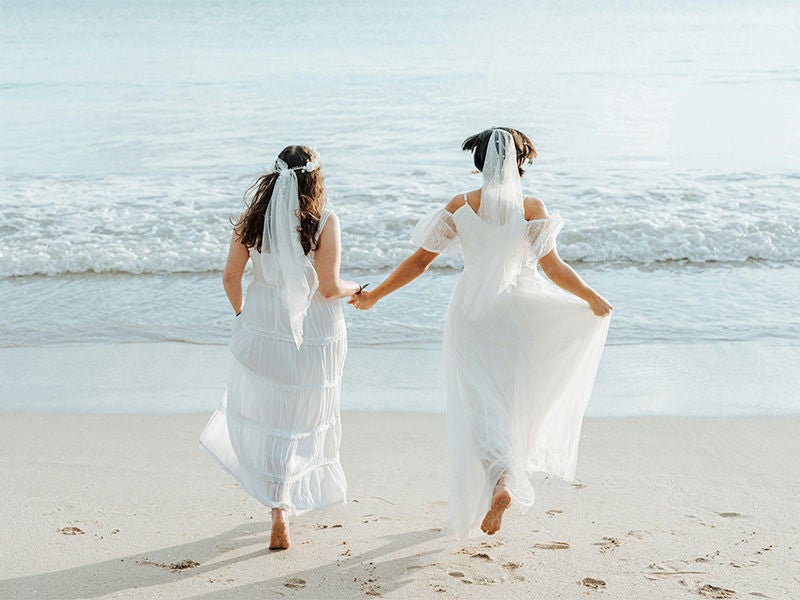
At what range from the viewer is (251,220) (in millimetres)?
3818

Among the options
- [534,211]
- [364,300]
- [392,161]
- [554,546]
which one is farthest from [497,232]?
[392,161]

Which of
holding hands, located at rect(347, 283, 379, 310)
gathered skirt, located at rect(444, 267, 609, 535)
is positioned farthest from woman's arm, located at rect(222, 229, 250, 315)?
gathered skirt, located at rect(444, 267, 609, 535)

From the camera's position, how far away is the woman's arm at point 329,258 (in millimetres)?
3861

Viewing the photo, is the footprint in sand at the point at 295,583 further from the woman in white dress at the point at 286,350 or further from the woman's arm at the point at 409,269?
the woman's arm at the point at 409,269

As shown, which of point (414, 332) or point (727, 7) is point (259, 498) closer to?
point (414, 332)

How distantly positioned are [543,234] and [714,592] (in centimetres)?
149

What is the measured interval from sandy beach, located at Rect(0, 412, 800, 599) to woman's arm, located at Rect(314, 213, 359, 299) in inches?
39.4

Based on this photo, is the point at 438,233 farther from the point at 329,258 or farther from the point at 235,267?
the point at 235,267

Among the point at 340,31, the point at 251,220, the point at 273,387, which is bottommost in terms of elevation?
the point at 273,387

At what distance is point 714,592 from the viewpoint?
3350mm

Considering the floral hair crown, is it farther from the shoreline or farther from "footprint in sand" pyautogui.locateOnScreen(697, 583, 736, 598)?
"footprint in sand" pyautogui.locateOnScreen(697, 583, 736, 598)

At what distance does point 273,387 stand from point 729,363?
348cm

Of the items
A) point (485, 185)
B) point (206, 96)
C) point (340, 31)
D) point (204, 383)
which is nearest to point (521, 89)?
point (206, 96)

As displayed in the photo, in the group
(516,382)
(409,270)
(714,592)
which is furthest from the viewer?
(409,270)
